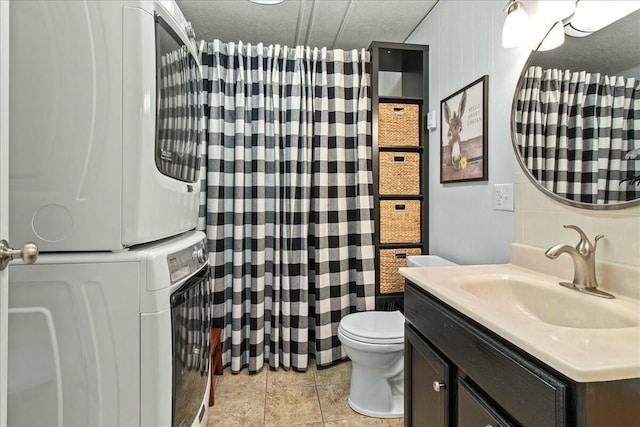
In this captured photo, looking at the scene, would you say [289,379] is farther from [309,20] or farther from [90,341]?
[309,20]

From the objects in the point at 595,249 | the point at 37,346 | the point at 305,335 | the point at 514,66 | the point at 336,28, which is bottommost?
the point at 305,335

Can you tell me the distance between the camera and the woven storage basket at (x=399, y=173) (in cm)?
239

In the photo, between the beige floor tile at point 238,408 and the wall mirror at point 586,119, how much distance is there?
1.80 meters

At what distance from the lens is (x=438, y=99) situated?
2229 millimetres

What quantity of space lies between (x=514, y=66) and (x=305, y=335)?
196 cm

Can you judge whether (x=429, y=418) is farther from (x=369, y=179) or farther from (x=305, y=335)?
(x=369, y=179)

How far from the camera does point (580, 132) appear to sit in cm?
116

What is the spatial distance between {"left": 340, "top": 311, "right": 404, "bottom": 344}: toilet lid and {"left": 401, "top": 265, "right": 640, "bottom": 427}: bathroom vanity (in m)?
0.45

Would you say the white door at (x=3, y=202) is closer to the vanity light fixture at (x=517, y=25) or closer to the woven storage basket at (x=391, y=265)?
the vanity light fixture at (x=517, y=25)

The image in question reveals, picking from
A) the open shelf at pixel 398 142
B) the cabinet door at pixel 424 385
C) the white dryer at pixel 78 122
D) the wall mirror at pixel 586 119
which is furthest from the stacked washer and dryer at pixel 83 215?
the open shelf at pixel 398 142

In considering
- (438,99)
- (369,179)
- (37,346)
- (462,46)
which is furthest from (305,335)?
(462,46)

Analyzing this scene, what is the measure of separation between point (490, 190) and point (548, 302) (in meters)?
0.70

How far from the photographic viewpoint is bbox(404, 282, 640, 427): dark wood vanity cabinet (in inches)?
23.7

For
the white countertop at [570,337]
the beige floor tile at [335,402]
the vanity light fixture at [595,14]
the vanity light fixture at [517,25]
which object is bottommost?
the beige floor tile at [335,402]
